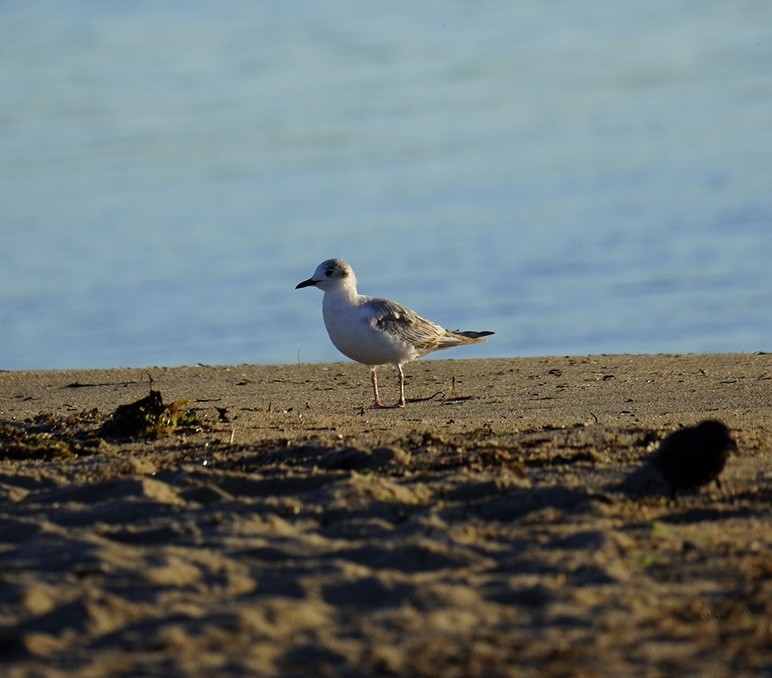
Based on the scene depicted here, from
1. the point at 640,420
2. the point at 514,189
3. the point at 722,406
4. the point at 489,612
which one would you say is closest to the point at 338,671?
the point at 489,612

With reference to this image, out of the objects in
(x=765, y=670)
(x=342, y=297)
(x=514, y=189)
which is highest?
(x=514, y=189)

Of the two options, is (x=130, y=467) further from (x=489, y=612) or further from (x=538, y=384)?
(x=538, y=384)

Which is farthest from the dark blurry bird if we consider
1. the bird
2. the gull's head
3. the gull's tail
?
the gull's tail

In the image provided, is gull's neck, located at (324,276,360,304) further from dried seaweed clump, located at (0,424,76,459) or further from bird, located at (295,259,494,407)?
dried seaweed clump, located at (0,424,76,459)

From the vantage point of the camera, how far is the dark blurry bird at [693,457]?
4.81m

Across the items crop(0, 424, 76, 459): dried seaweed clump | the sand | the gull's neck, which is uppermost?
the gull's neck

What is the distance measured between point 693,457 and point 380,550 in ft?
4.13

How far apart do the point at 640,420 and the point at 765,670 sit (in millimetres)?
3887

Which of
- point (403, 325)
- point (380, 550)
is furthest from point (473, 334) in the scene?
point (380, 550)

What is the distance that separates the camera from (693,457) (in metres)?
4.80

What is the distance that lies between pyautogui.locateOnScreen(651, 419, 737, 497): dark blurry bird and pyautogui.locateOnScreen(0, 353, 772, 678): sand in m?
0.07

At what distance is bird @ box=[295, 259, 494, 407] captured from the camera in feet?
30.3

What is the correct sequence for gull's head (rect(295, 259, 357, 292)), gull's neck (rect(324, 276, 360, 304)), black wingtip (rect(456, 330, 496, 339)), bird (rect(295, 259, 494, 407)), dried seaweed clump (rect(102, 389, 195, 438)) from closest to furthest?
dried seaweed clump (rect(102, 389, 195, 438))
bird (rect(295, 259, 494, 407))
gull's neck (rect(324, 276, 360, 304))
gull's head (rect(295, 259, 357, 292))
black wingtip (rect(456, 330, 496, 339))

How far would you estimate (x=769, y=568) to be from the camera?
3977mm
